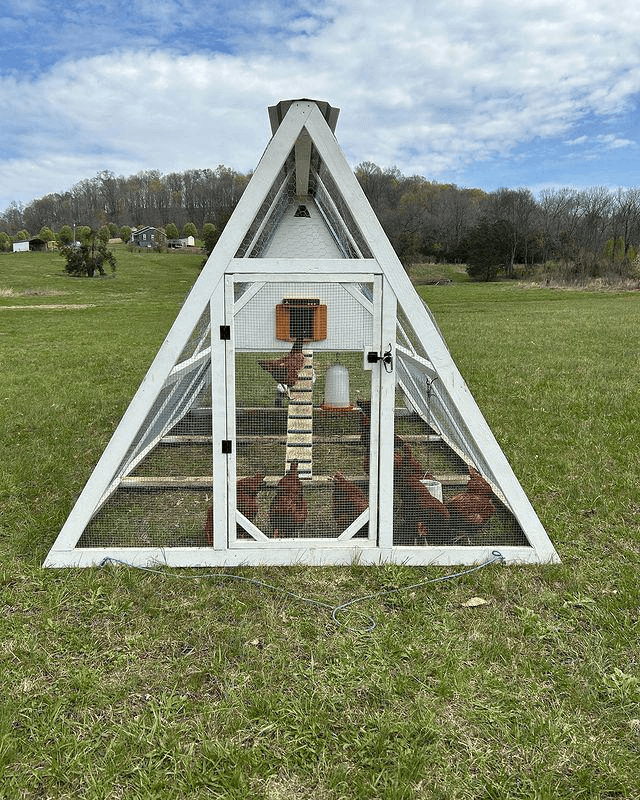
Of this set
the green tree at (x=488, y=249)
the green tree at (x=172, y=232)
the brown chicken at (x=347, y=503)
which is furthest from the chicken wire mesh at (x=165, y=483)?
the green tree at (x=172, y=232)

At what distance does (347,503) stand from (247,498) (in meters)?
0.68

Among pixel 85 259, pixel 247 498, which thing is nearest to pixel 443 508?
pixel 247 498

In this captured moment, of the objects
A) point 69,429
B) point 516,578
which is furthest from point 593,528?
point 69,429

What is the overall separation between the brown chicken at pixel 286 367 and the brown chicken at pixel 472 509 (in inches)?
59.5

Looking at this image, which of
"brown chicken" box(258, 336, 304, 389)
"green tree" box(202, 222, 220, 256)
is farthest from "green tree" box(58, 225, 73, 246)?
"brown chicken" box(258, 336, 304, 389)

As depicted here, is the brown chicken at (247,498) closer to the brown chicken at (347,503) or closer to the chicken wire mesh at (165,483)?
the chicken wire mesh at (165,483)

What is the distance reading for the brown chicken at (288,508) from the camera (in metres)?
3.87

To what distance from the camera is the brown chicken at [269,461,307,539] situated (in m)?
3.87

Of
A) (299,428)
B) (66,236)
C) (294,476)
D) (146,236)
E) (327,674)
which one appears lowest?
(327,674)

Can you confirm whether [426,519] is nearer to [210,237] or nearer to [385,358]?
[385,358]

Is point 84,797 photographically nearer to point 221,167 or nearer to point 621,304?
point 621,304

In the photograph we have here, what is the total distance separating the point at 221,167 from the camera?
7756 cm

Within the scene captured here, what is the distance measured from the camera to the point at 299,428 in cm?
425

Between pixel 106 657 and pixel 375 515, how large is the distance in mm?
1765
